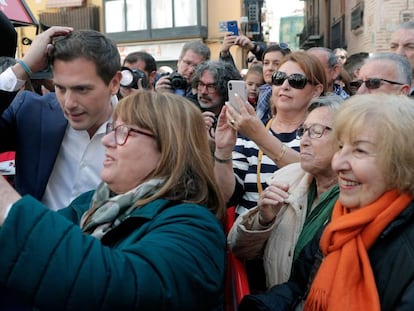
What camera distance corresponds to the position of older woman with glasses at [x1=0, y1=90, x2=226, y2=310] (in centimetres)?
113

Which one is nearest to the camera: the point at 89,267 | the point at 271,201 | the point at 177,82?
the point at 89,267

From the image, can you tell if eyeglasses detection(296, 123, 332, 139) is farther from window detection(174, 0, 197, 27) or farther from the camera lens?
window detection(174, 0, 197, 27)

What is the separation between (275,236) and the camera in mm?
2168

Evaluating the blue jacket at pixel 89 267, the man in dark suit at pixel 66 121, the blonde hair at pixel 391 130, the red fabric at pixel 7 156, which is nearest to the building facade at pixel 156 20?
the red fabric at pixel 7 156

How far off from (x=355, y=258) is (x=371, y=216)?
0.15 meters

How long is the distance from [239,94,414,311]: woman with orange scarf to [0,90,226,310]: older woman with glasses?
41 cm

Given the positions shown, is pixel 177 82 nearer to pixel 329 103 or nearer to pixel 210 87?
pixel 210 87

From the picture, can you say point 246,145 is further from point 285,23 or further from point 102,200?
point 285,23

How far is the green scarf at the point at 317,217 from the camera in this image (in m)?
1.98

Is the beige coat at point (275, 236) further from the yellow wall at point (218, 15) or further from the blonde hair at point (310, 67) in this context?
the yellow wall at point (218, 15)

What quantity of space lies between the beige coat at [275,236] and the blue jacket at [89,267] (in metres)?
0.83

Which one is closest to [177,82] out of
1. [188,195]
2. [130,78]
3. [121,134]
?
[130,78]

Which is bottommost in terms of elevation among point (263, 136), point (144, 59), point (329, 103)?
point (263, 136)

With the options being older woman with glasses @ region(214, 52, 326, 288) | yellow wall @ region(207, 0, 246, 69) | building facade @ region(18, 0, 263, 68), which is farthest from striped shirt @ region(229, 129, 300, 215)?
yellow wall @ region(207, 0, 246, 69)
